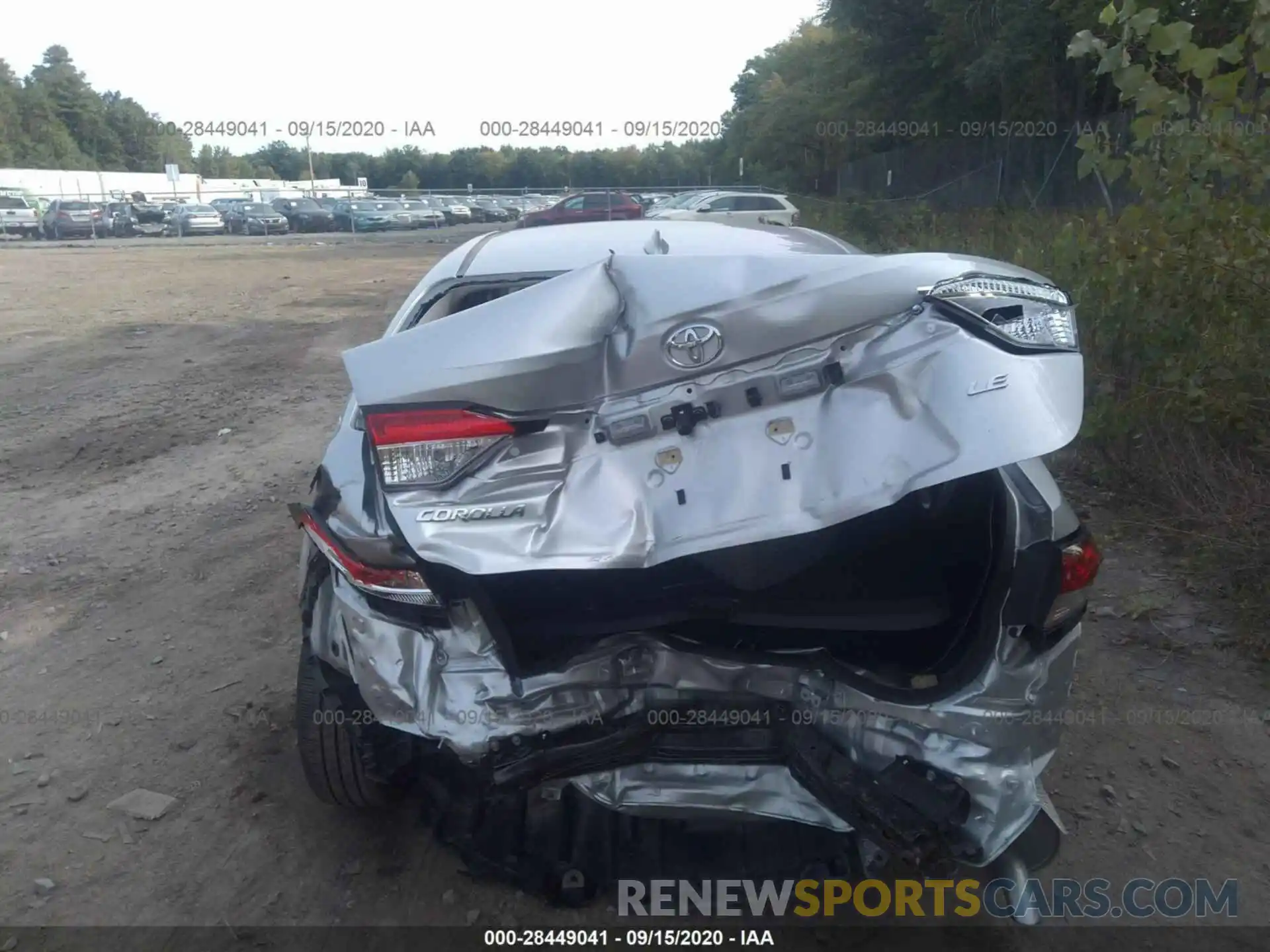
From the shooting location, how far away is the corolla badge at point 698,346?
2.04 m

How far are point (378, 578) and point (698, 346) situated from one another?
3.08 feet

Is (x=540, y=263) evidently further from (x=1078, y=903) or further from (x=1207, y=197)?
(x=1207, y=197)

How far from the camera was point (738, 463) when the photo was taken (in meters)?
2.06

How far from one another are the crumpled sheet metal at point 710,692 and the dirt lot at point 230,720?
560 mm

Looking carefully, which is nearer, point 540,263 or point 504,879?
point 504,879

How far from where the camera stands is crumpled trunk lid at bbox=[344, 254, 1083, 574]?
2.02 m

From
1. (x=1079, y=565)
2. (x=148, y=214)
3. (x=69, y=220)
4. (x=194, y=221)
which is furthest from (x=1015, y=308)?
(x=148, y=214)

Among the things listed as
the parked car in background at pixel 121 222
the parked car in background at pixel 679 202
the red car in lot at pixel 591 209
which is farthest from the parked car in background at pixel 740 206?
the parked car in background at pixel 121 222

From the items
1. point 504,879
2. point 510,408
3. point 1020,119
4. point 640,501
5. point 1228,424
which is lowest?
point 504,879

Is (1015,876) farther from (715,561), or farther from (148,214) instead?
(148,214)

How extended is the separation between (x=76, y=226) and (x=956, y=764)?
40248 mm

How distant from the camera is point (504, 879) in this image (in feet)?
8.14

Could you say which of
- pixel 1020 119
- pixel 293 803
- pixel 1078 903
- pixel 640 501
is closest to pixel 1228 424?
pixel 1078 903

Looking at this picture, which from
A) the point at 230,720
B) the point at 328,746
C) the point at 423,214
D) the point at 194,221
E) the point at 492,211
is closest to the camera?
the point at 328,746
